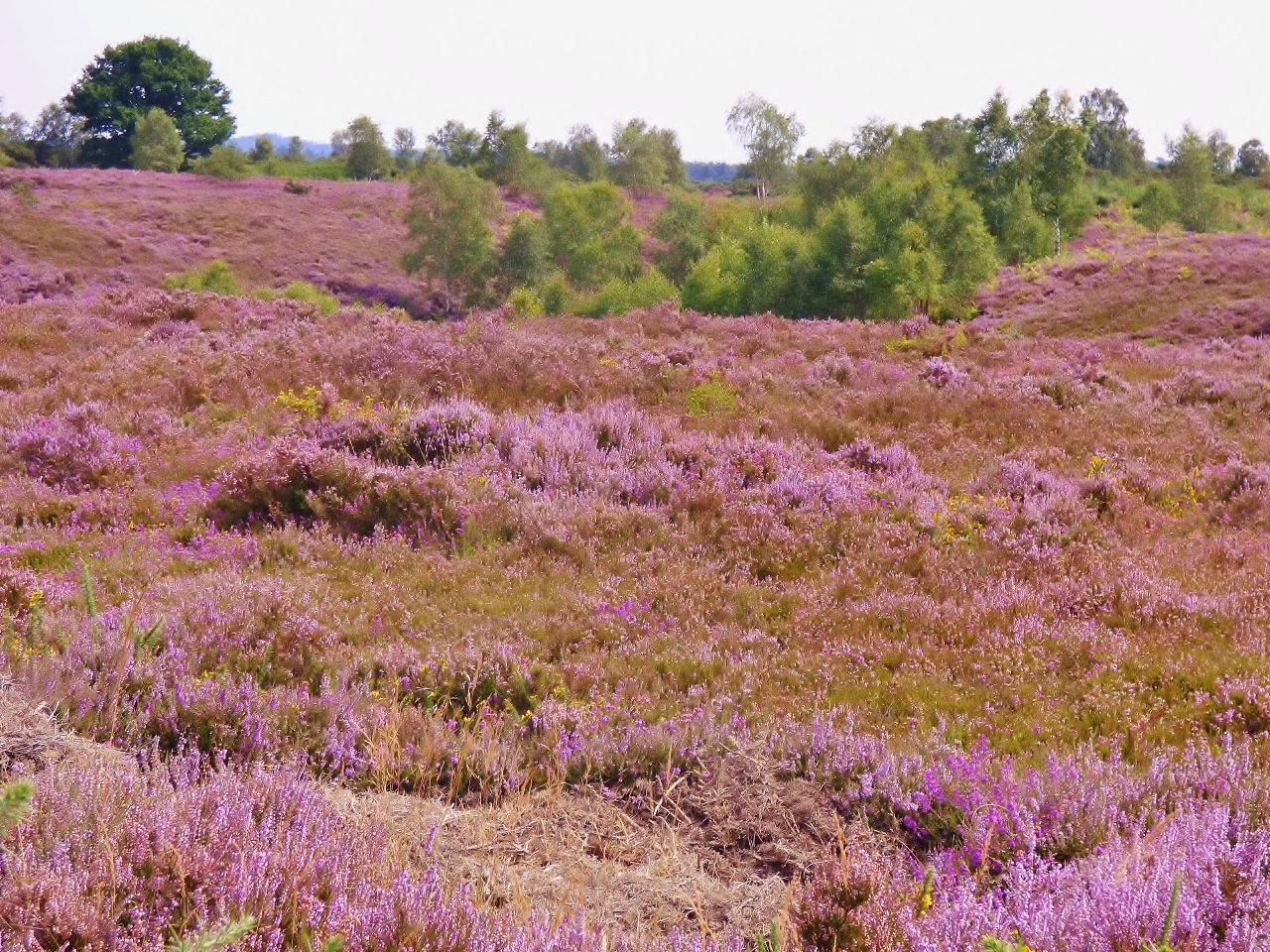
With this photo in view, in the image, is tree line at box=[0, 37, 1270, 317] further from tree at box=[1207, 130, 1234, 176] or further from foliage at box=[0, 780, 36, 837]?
foliage at box=[0, 780, 36, 837]

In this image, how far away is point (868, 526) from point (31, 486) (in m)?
8.58

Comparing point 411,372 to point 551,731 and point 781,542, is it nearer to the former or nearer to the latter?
point 781,542

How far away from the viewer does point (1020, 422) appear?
11.1 metres

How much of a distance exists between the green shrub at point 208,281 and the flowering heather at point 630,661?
2032 cm

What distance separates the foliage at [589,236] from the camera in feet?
149

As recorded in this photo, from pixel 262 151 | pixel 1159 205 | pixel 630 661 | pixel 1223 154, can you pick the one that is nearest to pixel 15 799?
pixel 630 661

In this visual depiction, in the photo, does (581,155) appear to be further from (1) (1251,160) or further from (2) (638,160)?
(1) (1251,160)

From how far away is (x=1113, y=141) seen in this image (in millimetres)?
95312

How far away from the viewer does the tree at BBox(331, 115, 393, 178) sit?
2680 inches

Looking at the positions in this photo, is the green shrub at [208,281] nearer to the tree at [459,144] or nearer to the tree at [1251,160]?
the tree at [459,144]

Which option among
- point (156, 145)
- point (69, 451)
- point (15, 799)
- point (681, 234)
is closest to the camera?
point (15, 799)

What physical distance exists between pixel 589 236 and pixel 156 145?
3882 centimetres

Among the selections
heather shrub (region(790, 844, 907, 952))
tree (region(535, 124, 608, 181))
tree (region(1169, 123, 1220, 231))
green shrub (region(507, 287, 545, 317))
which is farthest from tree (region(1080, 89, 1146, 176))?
heather shrub (region(790, 844, 907, 952))

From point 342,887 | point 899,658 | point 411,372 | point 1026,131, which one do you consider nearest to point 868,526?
point 899,658
